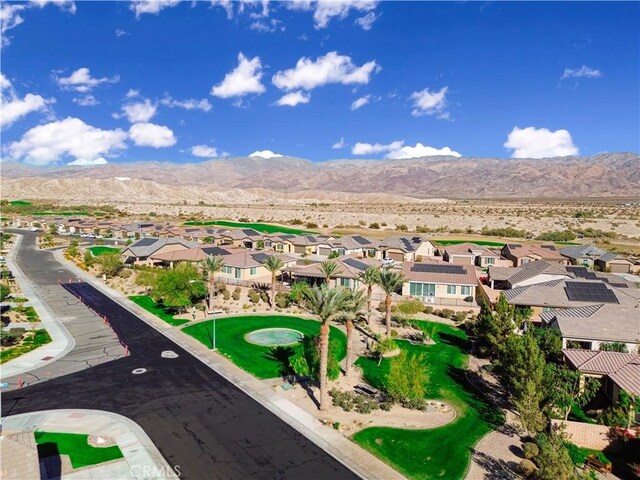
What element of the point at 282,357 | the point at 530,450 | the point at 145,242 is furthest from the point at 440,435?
the point at 145,242

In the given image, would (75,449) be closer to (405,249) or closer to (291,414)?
(291,414)

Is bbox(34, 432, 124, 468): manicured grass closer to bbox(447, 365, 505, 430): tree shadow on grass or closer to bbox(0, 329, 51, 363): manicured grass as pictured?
bbox(0, 329, 51, 363): manicured grass

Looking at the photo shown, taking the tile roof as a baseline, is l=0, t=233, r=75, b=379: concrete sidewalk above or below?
below

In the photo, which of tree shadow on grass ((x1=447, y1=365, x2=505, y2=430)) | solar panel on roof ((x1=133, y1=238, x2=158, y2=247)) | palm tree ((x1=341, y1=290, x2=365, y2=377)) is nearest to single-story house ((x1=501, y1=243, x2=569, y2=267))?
tree shadow on grass ((x1=447, y1=365, x2=505, y2=430))

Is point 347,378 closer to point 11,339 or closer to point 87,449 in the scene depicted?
point 87,449

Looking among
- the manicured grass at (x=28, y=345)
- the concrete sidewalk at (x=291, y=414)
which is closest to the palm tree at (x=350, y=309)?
the concrete sidewalk at (x=291, y=414)

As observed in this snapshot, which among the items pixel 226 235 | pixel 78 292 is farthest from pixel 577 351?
pixel 226 235
